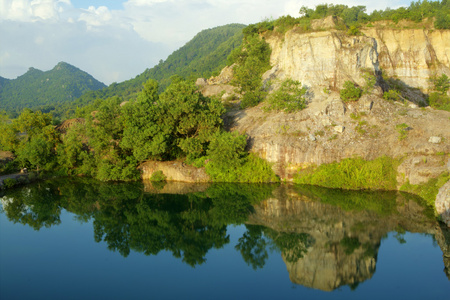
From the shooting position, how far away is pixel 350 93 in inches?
1224

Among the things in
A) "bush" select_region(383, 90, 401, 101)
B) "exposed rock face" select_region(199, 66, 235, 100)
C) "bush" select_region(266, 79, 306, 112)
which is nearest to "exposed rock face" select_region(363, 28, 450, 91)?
"bush" select_region(383, 90, 401, 101)

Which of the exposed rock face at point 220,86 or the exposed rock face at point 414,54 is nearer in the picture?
the exposed rock face at point 220,86

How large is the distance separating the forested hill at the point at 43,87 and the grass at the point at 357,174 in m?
157

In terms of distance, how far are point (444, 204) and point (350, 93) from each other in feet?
49.0

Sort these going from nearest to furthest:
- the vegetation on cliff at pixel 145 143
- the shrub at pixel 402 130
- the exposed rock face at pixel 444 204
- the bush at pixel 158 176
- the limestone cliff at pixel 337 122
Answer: the exposed rock face at pixel 444 204
the limestone cliff at pixel 337 122
the shrub at pixel 402 130
the vegetation on cliff at pixel 145 143
the bush at pixel 158 176

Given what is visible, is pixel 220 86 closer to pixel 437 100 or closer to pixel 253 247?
pixel 437 100

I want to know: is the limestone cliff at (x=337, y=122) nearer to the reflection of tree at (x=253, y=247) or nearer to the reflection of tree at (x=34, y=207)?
the reflection of tree at (x=253, y=247)

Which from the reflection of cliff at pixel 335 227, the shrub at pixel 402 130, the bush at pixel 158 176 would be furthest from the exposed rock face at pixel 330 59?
the bush at pixel 158 176

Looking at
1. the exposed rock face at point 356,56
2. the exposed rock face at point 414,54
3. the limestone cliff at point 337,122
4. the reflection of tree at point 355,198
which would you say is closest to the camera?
the reflection of tree at point 355,198

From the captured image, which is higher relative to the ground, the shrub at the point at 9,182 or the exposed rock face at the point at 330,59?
the exposed rock face at the point at 330,59

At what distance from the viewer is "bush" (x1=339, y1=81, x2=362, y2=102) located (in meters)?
31.1

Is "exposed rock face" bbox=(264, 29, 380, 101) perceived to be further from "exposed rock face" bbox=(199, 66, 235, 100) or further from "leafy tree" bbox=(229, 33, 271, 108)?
"exposed rock face" bbox=(199, 66, 235, 100)

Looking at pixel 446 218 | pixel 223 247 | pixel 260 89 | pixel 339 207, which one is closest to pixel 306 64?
pixel 260 89

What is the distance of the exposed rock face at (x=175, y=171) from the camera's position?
3047 cm
